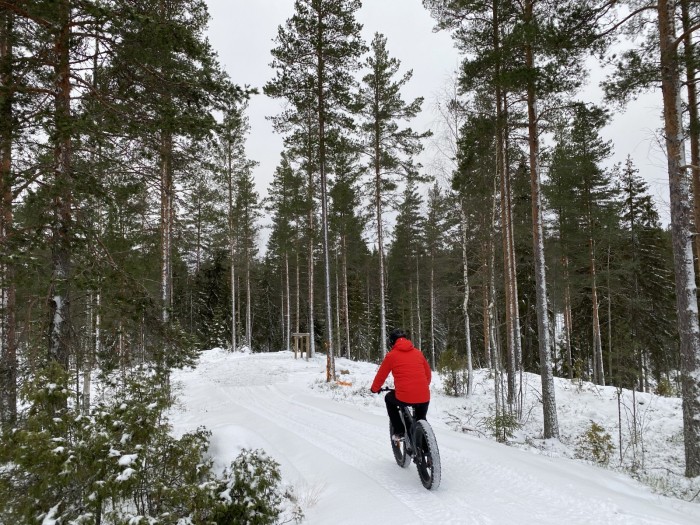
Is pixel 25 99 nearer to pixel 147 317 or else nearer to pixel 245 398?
pixel 147 317

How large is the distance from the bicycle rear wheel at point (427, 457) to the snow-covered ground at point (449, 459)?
141mm

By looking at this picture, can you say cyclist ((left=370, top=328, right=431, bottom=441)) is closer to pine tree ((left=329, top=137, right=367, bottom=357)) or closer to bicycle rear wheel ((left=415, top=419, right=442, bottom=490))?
bicycle rear wheel ((left=415, top=419, right=442, bottom=490))

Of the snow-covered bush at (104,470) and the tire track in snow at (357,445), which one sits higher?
the snow-covered bush at (104,470)

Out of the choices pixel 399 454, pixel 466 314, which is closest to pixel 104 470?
pixel 399 454

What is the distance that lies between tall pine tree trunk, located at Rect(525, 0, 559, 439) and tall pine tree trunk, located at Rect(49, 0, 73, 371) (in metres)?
9.24

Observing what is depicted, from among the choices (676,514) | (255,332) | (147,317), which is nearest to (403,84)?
(147,317)

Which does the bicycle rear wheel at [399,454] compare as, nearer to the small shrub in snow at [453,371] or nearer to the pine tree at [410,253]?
the small shrub in snow at [453,371]

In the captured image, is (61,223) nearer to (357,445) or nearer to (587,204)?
(357,445)

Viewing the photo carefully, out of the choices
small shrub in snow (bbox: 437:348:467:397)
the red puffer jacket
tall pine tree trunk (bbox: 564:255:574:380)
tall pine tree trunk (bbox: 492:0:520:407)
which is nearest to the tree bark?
tall pine tree trunk (bbox: 492:0:520:407)

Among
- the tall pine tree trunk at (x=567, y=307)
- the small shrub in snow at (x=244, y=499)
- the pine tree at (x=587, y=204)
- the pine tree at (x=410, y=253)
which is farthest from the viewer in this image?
the pine tree at (x=410, y=253)

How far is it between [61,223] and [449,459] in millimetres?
6689

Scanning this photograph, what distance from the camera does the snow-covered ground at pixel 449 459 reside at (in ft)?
14.2

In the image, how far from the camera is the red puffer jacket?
542cm

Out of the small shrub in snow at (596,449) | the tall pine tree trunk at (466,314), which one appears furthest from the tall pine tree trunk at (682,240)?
the tall pine tree trunk at (466,314)
